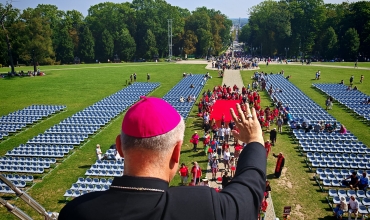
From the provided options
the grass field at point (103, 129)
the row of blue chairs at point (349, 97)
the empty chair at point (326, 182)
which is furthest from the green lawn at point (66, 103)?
the row of blue chairs at point (349, 97)

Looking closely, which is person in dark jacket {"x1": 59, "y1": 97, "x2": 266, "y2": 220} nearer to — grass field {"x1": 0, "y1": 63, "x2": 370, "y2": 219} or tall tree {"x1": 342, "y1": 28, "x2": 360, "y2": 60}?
grass field {"x1": 0, "y1": 63, "x2": 370, "y2": 219}

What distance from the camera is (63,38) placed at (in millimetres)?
86438

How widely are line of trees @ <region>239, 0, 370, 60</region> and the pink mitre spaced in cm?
9056

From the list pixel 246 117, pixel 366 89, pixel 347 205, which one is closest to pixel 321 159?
pixel 347 205

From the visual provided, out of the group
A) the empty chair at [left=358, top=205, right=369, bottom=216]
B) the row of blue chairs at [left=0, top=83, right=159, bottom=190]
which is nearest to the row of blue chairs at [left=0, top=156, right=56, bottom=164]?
the row of blue chairs at [left=0, top=83, right=159, bottom=190]

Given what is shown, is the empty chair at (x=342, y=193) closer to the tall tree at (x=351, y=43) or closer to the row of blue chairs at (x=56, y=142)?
the row of blue chairs at (x=56, y=142)

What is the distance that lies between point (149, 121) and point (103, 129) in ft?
82.7

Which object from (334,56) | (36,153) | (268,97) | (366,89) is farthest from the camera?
(334,56)

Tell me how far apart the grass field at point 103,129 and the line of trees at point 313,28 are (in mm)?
28860

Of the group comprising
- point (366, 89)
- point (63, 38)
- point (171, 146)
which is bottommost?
point (366, 89)

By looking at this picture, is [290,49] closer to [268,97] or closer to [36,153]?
[268,97]

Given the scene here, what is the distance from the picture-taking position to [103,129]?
85.3 ft

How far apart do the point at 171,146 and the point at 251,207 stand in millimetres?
578

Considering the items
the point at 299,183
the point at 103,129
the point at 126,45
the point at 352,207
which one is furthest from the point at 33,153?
the point at 126,45
